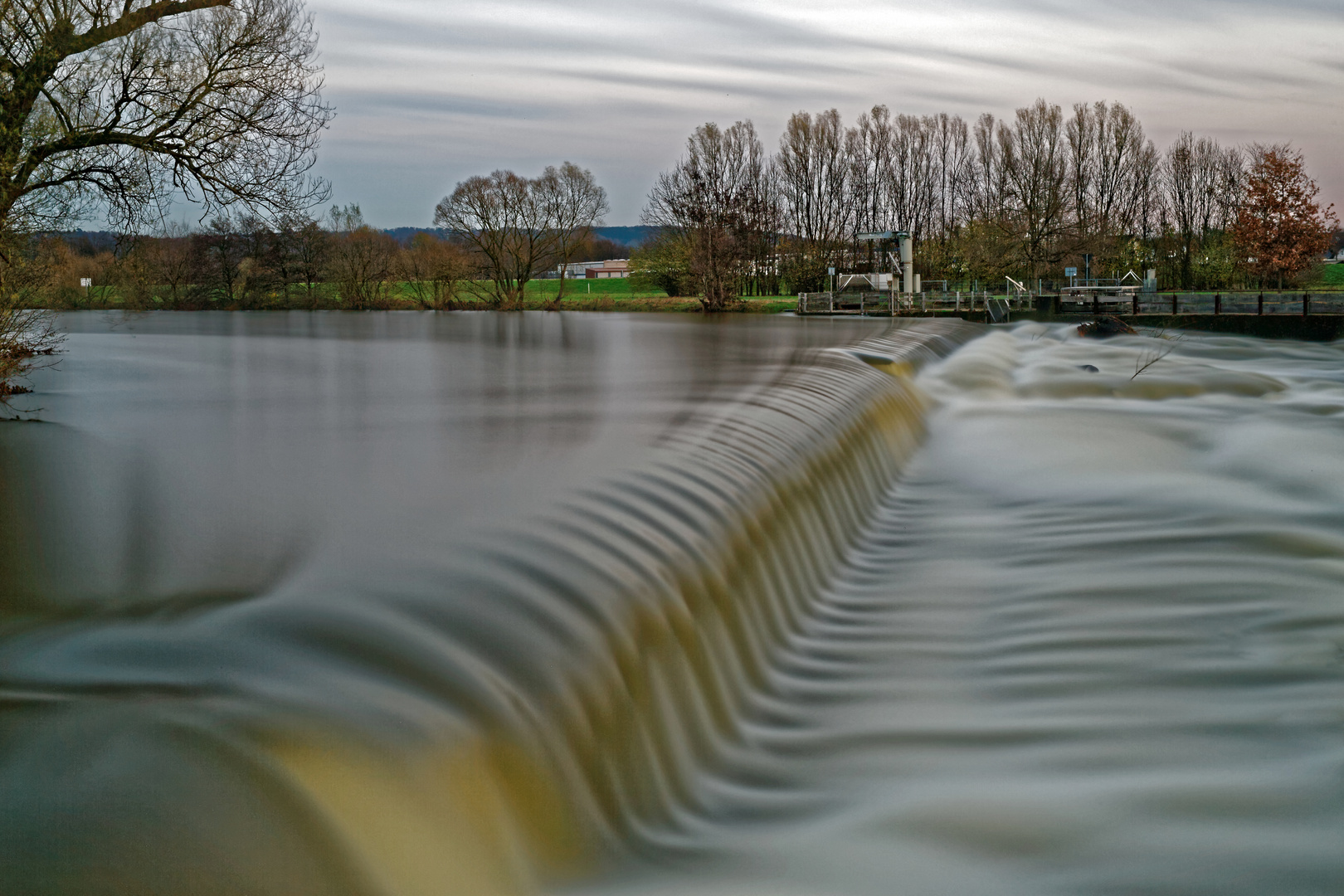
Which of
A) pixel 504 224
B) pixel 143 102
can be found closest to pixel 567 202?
pixel 504 224

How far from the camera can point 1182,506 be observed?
23.3 ft

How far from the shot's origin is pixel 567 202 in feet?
180

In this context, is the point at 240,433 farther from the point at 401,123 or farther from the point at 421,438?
the point at 401,123

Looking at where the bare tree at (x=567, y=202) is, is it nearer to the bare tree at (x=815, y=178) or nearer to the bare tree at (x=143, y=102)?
the bare tree at (x=815, y=178)

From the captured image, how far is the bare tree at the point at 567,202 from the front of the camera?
178 feet

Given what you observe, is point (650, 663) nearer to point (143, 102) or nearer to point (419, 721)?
point (419, 721)

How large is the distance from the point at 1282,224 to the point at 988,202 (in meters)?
14.6

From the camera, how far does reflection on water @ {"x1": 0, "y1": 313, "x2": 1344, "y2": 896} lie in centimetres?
242

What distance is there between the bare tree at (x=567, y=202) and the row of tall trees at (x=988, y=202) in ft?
12.5

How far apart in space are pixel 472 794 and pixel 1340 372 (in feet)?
57.1

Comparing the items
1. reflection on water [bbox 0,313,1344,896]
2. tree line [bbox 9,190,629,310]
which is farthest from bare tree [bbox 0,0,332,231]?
tree line [bbox 9,190,629,310]

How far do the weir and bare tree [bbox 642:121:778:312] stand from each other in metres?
40.7

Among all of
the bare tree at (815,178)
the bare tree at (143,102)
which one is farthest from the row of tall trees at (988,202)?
the bare tree at (143,102)

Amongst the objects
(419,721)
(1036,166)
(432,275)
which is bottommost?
(419,721)
